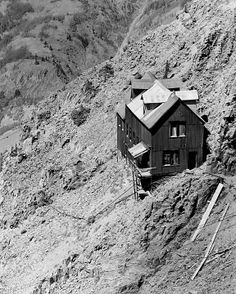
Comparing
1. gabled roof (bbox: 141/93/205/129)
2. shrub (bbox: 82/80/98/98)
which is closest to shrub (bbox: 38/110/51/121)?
shrub (bbox: 82/80/98/98)

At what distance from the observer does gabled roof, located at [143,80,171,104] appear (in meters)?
36.2

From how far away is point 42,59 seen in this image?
4865 inches

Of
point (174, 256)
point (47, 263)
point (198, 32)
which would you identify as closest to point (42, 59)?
point (198, 32)

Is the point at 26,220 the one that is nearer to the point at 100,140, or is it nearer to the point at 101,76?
the point at 100,140

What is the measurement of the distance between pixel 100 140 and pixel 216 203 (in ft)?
57.9

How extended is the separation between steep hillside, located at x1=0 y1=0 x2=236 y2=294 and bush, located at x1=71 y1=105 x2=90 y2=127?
0.10 metres

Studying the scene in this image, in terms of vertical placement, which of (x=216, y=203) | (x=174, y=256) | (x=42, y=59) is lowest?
(x=42, y=59)

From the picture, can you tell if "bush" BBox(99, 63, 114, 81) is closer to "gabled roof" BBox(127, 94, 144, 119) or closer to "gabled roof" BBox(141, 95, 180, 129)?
"gabled roof" BBox(127, 94, 144, 119)

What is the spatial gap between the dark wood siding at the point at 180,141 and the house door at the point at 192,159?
0.19m

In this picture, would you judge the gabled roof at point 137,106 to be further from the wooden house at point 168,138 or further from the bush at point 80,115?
the bush at point 80,115

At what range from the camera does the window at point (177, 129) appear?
1356 inches

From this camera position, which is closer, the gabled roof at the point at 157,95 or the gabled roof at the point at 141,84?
the gabled roof at the point at 157,95

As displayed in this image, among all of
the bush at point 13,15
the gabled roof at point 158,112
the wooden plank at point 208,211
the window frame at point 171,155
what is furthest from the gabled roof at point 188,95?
the bush at point 13,15

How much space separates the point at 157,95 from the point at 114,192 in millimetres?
7483
